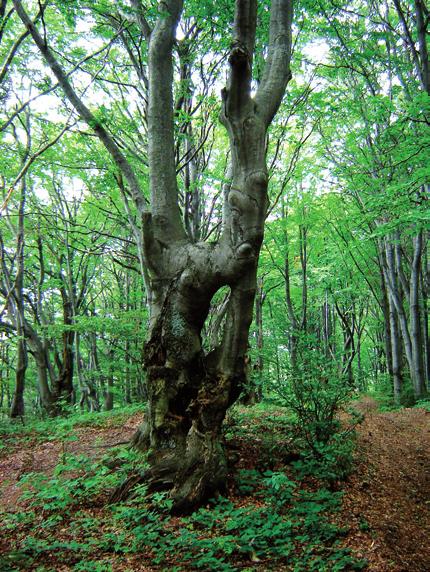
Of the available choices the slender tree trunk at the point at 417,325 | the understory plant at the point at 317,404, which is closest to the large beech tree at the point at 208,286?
the understory plant at the point at 317,404

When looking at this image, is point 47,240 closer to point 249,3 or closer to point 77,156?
point 77,156

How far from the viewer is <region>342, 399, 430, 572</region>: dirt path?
298 centimetres

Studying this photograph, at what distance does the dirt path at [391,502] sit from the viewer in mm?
2980

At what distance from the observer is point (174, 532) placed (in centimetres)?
341

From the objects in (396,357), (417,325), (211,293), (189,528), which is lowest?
(189,528)

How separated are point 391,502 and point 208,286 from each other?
3.28 meters

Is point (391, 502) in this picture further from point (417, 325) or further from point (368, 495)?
point (417, 325)

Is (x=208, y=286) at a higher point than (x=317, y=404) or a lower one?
higher

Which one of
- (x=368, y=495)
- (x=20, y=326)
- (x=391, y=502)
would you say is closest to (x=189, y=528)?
(x=368, y=495)

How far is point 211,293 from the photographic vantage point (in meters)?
4.70

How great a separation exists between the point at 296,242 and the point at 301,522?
11.4 meters

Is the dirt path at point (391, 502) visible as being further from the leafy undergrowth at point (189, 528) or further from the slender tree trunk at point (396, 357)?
the slender tree trunk at point (396, 357)

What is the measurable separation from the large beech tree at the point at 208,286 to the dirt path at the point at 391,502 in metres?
1.56

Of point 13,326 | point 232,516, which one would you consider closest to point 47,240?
point 13,326
